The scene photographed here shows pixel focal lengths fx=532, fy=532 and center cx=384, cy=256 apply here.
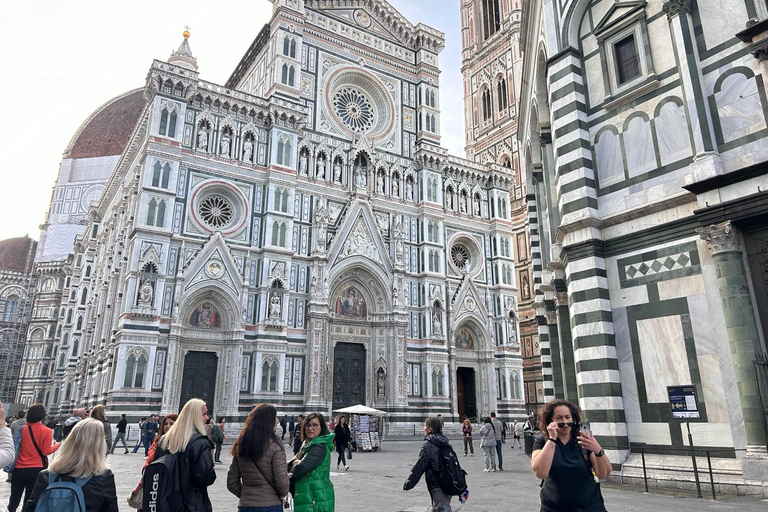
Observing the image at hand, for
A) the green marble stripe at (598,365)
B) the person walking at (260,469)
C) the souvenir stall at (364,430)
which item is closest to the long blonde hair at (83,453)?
the person walking at (260,469)

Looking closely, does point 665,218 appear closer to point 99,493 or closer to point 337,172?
point 99,493

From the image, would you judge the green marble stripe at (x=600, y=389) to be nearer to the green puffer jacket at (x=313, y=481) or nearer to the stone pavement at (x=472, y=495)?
the stone pavement at (x=472, y=495)

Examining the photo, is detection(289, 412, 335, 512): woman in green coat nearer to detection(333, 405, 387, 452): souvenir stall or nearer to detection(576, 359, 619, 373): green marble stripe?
detection(576, 359, 619, 373): green marble stripe

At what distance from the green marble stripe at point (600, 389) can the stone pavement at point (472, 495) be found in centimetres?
167

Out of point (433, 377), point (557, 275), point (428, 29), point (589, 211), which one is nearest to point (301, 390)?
point (433, 377)

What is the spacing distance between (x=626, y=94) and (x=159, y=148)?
22.2 meters

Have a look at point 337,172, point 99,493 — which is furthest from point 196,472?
point 337,172

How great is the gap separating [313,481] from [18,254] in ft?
234

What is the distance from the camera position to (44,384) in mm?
51406

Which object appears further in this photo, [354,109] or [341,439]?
[354,109]

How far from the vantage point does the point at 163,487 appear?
3990mm

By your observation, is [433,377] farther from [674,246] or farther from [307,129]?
[674,246]

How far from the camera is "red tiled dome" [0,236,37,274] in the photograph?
201ft

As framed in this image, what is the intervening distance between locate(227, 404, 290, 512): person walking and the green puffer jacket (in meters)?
0.32
